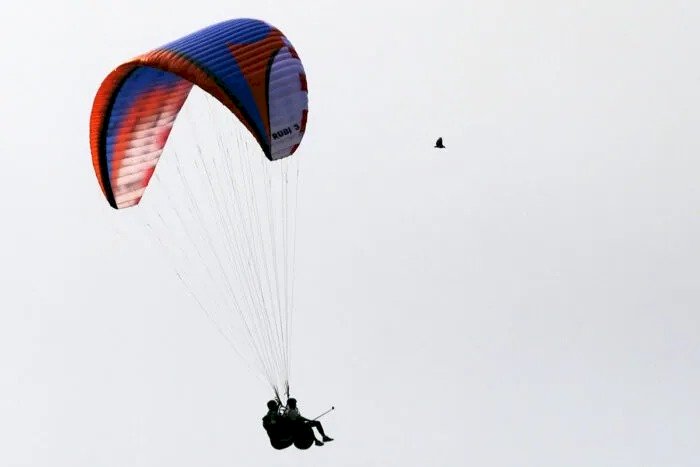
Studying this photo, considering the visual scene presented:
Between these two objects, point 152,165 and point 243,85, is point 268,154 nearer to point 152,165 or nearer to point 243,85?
point 243,85

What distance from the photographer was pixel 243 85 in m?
58.3

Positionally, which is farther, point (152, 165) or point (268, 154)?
point (152, 165)

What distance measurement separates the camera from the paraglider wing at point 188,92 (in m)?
58.2

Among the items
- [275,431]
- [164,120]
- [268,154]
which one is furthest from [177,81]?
[275,431]

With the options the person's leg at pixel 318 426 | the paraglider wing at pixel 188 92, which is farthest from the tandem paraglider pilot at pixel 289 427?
the paraglider wing at pixel 188 92

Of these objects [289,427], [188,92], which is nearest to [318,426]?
[289,427]

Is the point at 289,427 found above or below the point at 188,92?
below

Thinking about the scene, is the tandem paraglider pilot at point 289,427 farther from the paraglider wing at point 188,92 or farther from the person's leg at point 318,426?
the paraglider wing at point 188,92

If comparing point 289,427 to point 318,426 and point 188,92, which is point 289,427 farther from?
point 188,92

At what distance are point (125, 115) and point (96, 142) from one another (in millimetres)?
1209

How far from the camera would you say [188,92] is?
63.6m

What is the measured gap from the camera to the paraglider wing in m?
58.2

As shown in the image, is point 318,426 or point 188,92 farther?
point 188,92

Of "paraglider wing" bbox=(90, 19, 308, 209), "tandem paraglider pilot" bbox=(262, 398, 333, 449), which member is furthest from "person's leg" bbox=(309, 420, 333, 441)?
"paraglider wing" bbox=(90, 19, 308, 209)
